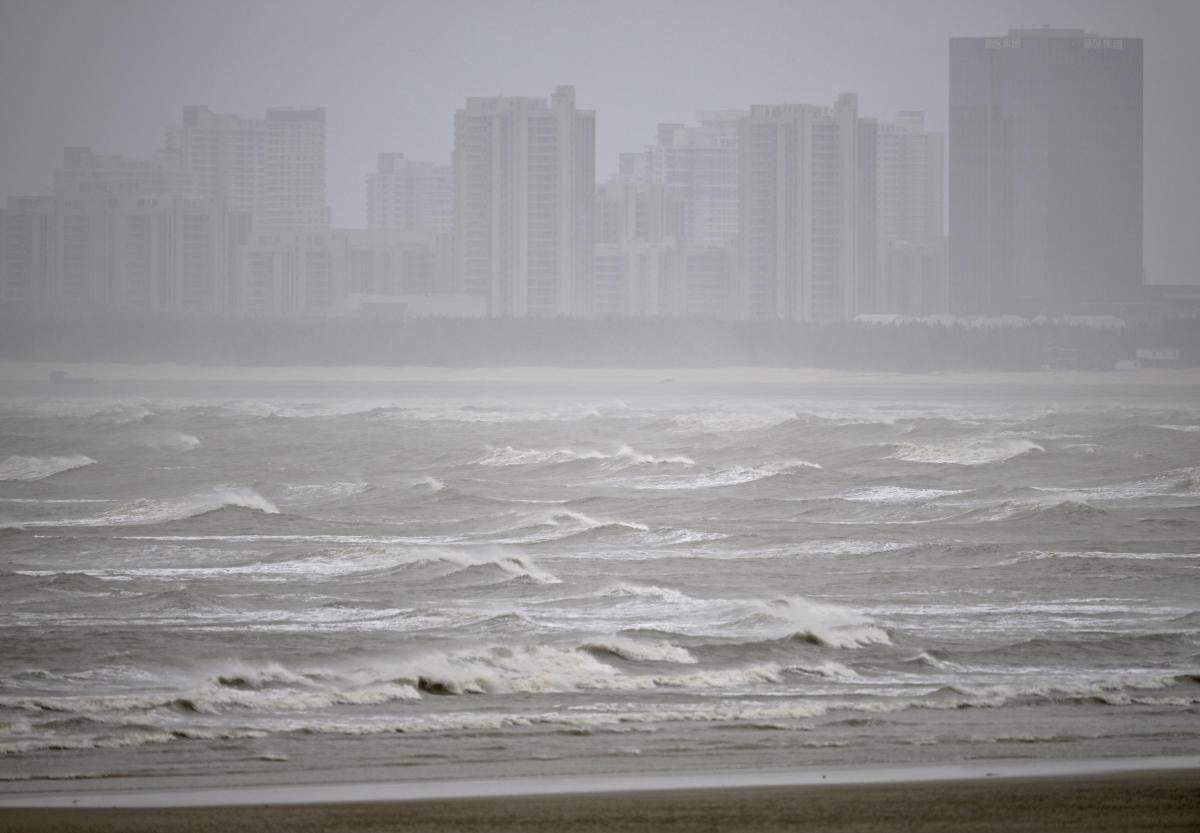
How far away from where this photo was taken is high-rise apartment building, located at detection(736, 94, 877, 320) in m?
131

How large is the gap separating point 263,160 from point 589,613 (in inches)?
6551

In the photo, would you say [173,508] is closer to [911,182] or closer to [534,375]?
[534,375]

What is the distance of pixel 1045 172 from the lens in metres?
144

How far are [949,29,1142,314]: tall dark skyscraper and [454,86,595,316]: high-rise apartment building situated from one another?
3985 centimetres

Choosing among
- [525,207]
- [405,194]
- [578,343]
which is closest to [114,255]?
[525,207]

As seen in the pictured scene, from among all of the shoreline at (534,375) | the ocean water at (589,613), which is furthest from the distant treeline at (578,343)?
the ocean water at (589,613)

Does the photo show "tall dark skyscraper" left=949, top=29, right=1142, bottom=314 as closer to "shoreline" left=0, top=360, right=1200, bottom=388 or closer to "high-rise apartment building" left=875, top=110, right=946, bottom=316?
"high-rise apartment building" left=875, top=110, right=946, bottom=316

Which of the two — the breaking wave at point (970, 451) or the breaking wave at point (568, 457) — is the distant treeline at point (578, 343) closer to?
the breaking wave at point (970, 451)

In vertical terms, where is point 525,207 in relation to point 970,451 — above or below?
above

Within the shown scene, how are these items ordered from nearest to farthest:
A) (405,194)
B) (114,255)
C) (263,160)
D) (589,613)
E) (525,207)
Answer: (589,613), (114,255), (525,207), (263,160), (405,194)

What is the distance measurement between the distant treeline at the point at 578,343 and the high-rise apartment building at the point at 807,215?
21.6 meters

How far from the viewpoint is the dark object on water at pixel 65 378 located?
92181mm

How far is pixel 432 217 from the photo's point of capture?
576 ft

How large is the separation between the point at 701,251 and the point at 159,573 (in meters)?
116
